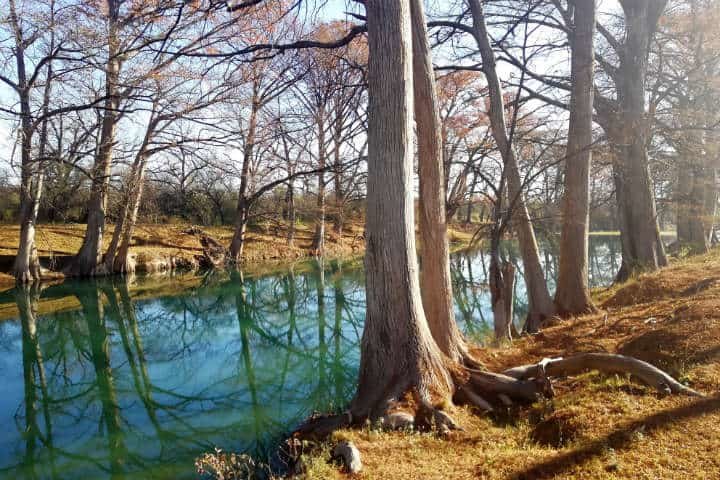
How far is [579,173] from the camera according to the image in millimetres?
6871

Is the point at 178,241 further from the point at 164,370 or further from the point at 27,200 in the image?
the point at 164,370

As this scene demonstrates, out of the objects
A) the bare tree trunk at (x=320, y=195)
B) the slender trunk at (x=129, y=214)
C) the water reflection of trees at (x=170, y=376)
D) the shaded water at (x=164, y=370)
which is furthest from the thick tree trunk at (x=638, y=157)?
the slender trunk at (x=129, y=214)

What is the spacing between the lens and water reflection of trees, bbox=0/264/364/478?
4711 mm

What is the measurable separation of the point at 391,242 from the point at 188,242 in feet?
70.0

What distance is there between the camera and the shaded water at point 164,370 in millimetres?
4711

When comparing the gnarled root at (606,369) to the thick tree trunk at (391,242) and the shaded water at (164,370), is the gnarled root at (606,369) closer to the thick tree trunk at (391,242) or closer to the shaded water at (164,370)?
the thick tree trunk at (391,242)

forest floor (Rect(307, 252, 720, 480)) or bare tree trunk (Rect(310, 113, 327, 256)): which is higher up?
bare tree trunk (Rect(310, 113, 327, 256))

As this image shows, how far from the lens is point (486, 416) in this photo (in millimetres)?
3834

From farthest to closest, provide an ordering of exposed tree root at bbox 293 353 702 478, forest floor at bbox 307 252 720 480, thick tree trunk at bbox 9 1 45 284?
thick tree trunk at bbox 9 1 45 284 → exposed tree root at bbox 293 353 702 478 → forest floor at bbox 307 252 720 480

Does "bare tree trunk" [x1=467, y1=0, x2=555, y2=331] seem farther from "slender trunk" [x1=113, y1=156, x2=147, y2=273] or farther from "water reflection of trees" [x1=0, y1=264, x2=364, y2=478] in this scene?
"slender trunk" [x1=113, y1=156, x2=147, y2=273]

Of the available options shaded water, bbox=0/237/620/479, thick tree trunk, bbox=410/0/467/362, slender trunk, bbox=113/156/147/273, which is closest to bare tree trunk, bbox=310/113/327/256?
shaded water, bbox=0/237/620/479

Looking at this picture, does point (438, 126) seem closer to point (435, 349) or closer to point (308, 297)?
point (435, 349)

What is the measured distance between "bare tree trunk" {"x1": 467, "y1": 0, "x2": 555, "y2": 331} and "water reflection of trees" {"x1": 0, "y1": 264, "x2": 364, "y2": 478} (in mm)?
3332

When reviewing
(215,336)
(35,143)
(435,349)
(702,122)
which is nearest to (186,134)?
(35,143)
